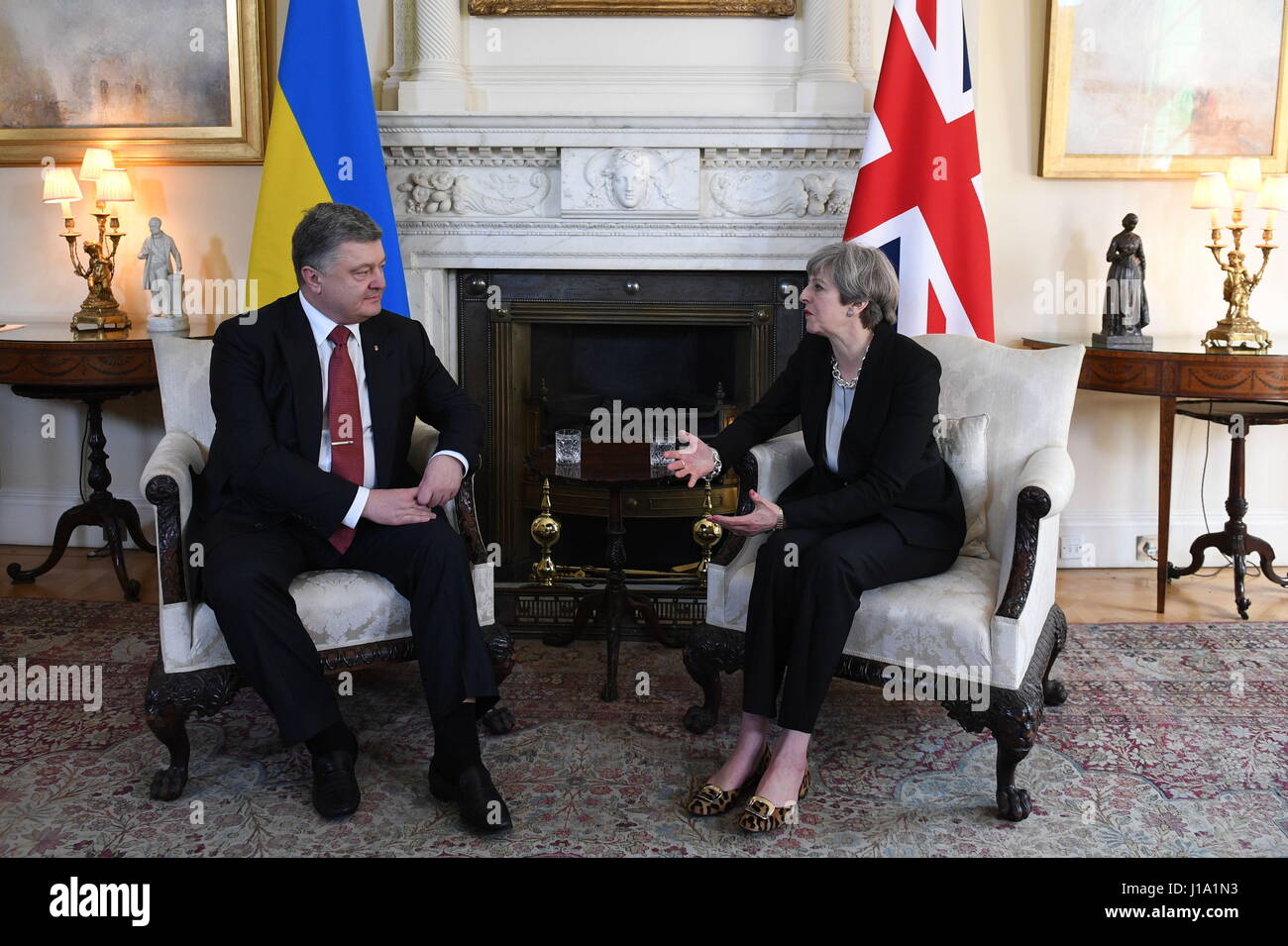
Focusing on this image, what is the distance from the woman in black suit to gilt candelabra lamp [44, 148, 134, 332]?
2619 mm

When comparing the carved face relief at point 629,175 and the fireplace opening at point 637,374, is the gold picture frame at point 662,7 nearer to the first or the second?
the carved face relief at point 629,175

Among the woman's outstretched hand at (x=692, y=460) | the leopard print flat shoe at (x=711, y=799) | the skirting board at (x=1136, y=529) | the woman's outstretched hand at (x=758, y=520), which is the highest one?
the woman's outstretched hand at (x=692, y=460)

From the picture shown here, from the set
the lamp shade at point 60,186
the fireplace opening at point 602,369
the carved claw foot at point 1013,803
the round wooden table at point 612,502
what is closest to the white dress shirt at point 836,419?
the round wooden table at point 612,502

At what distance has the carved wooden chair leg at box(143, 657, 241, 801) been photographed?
264 cm

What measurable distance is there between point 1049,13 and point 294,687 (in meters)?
3.57

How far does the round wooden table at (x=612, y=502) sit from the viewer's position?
337cm

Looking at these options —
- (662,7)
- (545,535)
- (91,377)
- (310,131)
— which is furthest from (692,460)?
(91,377)

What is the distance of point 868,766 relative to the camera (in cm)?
286

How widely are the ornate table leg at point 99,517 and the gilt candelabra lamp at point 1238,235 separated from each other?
3.92 meters

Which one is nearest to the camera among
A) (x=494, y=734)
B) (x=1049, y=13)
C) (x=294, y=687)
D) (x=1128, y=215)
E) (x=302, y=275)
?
(x=294, y=687)

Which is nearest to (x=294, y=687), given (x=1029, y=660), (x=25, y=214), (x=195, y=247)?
(x=1029, y=660)

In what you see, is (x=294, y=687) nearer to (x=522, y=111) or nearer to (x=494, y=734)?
(x=494, y=734)

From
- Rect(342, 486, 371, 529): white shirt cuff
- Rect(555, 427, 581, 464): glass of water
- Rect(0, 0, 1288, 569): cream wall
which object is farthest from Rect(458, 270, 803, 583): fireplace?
Rect(342, 486, 371, 529): white shirt cuff

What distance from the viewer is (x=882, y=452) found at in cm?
274
